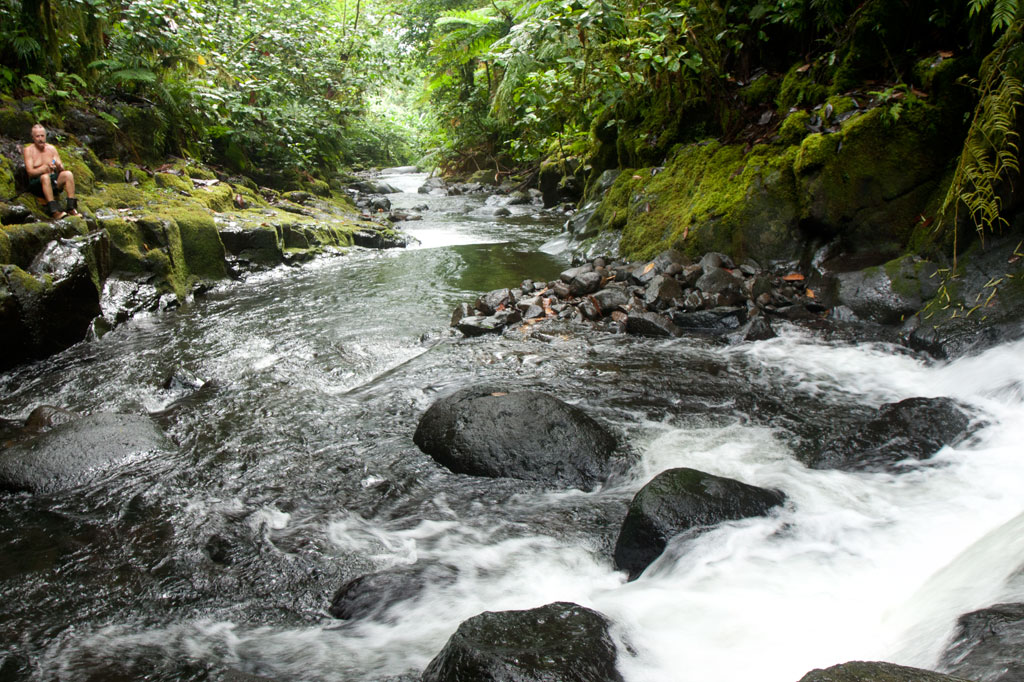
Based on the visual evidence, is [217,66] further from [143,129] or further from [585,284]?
[585,284]

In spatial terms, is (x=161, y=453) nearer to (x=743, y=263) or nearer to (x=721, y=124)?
(x=743, y=263)

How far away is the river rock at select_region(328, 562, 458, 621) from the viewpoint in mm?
2619

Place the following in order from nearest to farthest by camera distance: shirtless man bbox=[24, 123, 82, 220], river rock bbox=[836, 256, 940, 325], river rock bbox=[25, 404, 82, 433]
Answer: river rock bbox=[25, 404, 82, 433] → river rock bbox=[836, 256, 940, 325] → shirtless man bbox=[24, 123, 82, 220]

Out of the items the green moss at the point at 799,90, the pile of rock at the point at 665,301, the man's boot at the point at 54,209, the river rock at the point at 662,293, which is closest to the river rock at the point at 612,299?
the pile of rock at the point at 665,301

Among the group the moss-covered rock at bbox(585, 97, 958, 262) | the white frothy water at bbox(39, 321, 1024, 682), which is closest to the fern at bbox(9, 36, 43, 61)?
the moss-covered rock at bbox(585, 97, 958, 262)

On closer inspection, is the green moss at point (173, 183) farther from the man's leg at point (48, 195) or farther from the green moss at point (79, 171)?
the man's leg at point (48, 195)

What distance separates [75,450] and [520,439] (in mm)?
2778

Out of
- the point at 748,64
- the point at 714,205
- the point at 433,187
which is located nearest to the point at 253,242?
the point at 714,205

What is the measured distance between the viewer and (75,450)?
12.3 feet

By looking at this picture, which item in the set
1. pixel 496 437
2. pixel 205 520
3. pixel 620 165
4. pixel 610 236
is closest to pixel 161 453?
pixel 205 520

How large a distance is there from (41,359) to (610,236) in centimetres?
687

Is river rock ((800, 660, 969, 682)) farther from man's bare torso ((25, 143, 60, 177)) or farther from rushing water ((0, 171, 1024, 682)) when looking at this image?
man's bare torso ((25, 143, 60, 177))

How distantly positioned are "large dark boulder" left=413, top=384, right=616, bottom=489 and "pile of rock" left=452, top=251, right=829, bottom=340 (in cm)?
218

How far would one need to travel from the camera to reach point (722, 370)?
4973 mm
